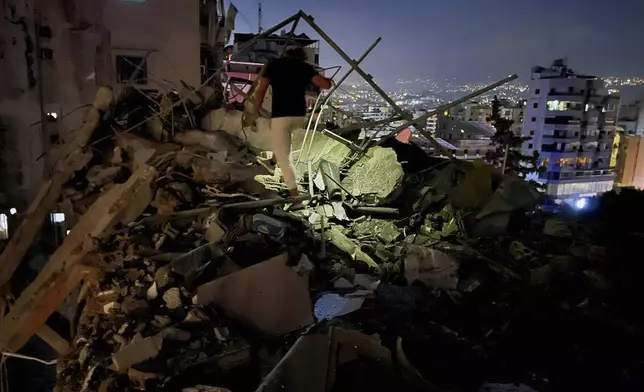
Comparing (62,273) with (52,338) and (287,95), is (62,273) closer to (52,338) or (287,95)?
(52,338)

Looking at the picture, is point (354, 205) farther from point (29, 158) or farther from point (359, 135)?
point (29, 158)

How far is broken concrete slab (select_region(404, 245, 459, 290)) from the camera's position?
4.04 m

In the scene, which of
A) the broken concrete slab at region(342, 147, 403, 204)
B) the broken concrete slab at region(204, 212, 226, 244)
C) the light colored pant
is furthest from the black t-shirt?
the broken concrete slab at region(204, 212, 226, 244)

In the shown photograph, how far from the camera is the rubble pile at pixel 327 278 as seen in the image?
115 inches

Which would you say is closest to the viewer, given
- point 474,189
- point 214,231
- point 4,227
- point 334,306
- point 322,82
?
point 334,306

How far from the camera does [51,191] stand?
5.49 m

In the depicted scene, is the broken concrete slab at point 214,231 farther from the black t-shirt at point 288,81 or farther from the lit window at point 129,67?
the lit window at point 129,67

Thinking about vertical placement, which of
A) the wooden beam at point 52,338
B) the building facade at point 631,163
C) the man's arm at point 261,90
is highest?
the man's arm at point 261,90

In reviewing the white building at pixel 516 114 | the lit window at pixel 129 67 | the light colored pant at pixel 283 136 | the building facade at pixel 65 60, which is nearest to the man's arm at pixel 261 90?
the light colored pant at pixel 283 136

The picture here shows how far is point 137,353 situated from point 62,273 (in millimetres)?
2013

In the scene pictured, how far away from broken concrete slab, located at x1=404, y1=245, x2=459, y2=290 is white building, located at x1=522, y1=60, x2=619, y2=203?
29206mm

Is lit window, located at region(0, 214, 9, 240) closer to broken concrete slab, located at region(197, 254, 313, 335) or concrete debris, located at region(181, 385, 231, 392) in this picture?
broken concrete slab, located at region(197, 254, 313, 335)

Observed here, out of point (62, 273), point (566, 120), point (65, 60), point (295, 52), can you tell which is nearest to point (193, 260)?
point (62, 273)

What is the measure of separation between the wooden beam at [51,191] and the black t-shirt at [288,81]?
82.1 inches
